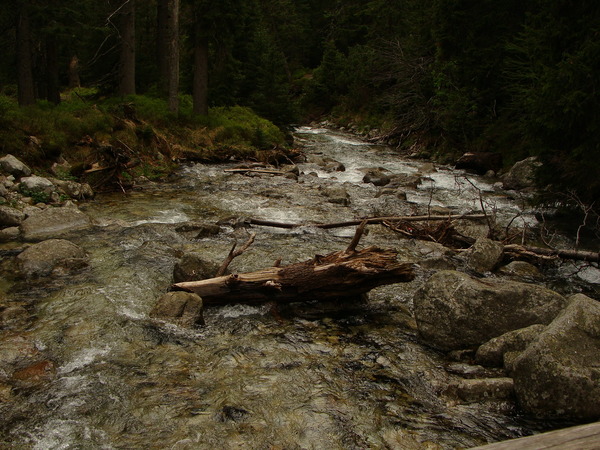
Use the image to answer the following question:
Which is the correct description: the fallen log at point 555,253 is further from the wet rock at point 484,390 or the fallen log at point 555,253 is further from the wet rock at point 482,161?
the wet rock at point 482,161

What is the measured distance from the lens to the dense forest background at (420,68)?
9.78 m

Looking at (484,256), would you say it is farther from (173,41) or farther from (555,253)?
(173,41)

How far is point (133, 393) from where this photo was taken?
4.39 m

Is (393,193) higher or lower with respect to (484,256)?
lower

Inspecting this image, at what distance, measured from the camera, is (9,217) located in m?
9.13

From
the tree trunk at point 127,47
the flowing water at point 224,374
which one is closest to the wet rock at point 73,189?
the flowing water at point 224,374

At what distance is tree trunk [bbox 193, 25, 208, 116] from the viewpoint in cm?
1988

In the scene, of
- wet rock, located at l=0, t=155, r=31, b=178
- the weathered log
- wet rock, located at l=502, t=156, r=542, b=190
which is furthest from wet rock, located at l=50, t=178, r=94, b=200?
wet rock, located at l=502, t=156, r=542, b=190

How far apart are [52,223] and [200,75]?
12743mm

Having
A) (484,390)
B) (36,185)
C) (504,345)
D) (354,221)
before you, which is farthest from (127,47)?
(484,390)

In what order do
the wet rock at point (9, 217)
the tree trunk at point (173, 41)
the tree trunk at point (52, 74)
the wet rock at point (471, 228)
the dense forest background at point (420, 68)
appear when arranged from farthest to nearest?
the tree trunk at point (52, 74), the tree trunk at point (173, 41), the wet rock at point (471, 228), the dense forest background at point (420, 68), the wet rock at point (9, 217)

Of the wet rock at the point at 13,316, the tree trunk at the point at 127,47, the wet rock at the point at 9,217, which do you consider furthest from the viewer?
the tree trunk at the point at 127,47

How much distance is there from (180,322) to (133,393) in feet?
4.65

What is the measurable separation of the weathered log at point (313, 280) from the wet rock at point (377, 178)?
9954mm
